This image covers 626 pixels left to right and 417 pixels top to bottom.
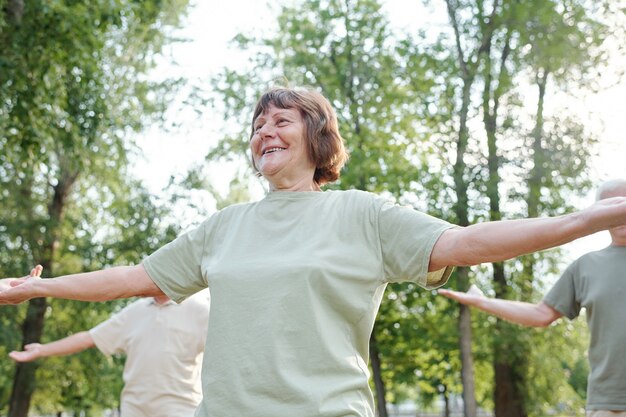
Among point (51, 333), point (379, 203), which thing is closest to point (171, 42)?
point (51, 333)

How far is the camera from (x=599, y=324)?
16.6 feet

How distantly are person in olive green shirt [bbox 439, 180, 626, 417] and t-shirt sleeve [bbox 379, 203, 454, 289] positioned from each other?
2061 mm

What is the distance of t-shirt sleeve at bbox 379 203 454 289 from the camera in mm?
2689

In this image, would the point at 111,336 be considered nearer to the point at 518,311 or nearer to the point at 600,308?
the point at 518,311

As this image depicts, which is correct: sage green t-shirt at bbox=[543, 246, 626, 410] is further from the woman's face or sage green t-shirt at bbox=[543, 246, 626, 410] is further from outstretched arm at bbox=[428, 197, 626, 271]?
outstretched arm at bbox=[428, 197, 626, 271]

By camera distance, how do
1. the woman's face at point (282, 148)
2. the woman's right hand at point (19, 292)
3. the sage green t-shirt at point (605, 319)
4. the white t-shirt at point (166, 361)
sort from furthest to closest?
the white t-shirt at point (166, 361) < the sage green t-shirt at point (605, 319) < the woman's right hand at point (19, 292) < the woman's face at point (282, 148)

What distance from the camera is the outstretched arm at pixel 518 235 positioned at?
2328 mm

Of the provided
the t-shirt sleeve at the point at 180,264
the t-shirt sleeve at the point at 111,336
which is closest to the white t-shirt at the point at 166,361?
the t-shirt sleeve at the point at 111,336

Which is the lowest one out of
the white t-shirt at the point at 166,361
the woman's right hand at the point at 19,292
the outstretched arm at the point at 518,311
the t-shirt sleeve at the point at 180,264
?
the white t-shirt at the point at 166,361

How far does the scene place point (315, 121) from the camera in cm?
322

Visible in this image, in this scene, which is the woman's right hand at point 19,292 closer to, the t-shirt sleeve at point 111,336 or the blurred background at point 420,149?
the t-shirt sleeve at point 111,336

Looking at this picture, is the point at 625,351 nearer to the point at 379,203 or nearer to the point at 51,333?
the point at 379,203

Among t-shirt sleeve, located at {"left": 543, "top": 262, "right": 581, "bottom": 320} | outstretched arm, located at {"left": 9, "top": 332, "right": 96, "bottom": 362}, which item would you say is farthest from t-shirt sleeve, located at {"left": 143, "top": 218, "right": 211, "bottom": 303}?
outstretched arm, located at {"left": 9, "top": 332, "right": 96, "bottom": 362}

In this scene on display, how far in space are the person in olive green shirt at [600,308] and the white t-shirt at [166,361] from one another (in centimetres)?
234
